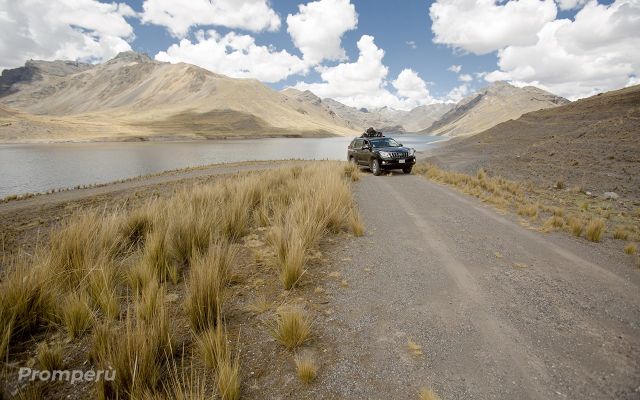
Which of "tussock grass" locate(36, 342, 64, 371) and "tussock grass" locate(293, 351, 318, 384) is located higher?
"tussock grass" locate(293, 351, 318, 384)

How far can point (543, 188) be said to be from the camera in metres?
15.4

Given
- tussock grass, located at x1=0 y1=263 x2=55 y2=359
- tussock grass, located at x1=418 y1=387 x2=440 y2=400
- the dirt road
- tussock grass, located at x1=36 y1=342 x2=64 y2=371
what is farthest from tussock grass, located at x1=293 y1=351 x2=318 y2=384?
tussock grass, located at x1=0 y1=263 x2=55 y2=359

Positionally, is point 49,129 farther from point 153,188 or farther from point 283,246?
point 283,246

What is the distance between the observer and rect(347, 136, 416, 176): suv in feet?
55.4

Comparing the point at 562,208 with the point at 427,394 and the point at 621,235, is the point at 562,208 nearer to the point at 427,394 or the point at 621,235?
the point at 621,235

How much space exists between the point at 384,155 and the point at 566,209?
8.52 m

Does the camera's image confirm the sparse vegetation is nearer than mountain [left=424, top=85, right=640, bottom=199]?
Yes

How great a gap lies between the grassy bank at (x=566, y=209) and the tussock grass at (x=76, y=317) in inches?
342

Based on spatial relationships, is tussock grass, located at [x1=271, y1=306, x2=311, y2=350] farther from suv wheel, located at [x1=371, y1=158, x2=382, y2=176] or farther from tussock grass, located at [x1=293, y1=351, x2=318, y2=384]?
suv wheel, located at [x1=371, y1=158, x2=382, y2=176]

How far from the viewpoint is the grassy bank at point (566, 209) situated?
6809 millimetres

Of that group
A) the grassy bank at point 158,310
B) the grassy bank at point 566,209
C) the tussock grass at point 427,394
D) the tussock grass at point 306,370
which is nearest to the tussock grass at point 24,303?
the grassy bank at point 158,310

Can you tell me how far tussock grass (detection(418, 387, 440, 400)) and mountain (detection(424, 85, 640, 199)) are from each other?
16.4 m

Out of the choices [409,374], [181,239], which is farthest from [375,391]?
[181,239]

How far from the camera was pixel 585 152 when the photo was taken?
21.2 m
